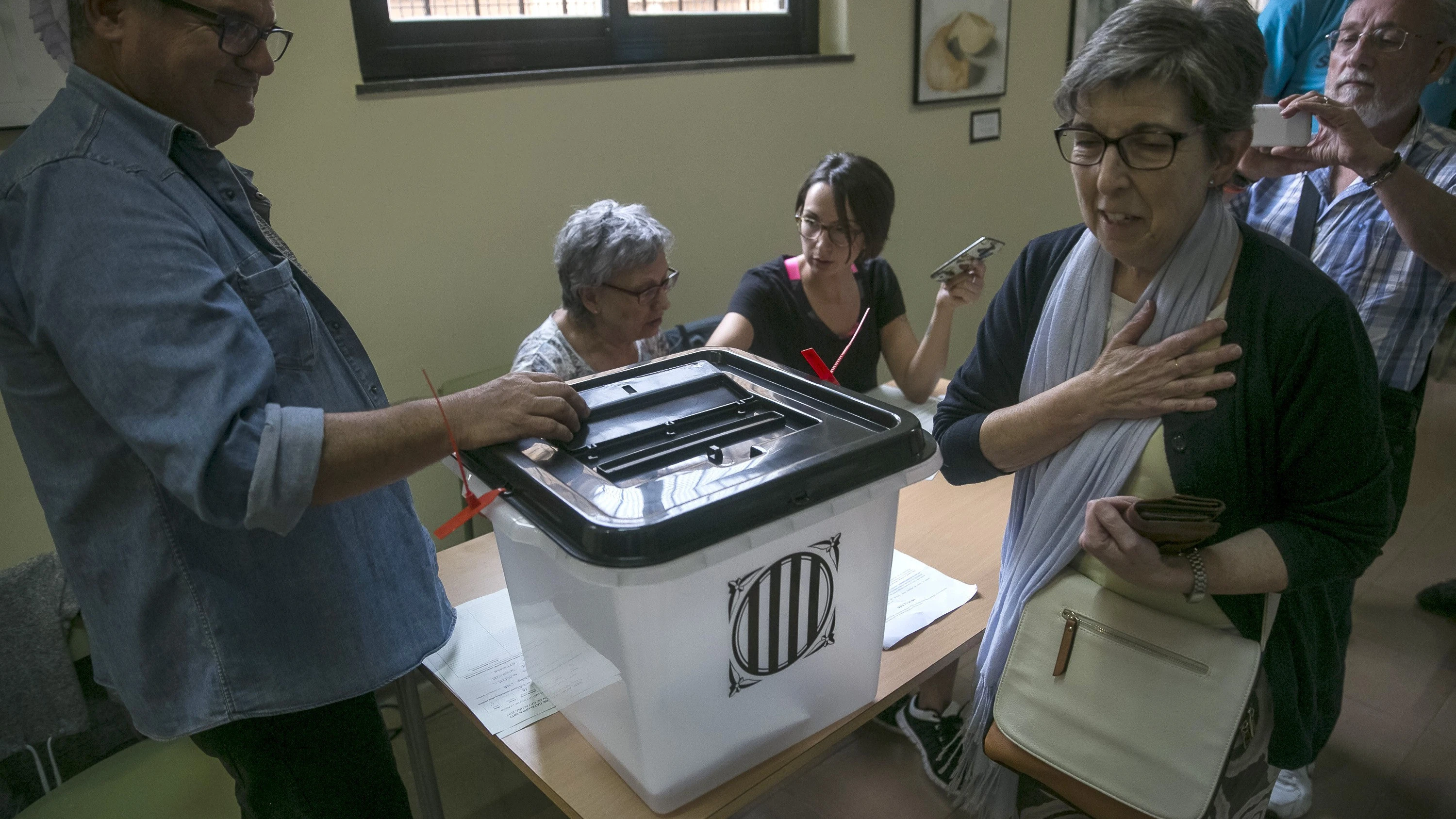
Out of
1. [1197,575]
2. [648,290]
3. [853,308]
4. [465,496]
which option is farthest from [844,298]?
[465,496]

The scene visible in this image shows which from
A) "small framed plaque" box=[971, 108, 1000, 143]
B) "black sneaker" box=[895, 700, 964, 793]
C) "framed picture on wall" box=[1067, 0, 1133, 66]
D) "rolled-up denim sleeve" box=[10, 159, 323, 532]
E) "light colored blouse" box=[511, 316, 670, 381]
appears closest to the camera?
"rolled-up denim sleeve" box=[10, 159, 323, 532]

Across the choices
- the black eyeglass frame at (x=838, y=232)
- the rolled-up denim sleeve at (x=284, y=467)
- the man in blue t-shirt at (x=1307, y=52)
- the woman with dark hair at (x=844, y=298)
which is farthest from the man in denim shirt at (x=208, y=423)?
the man in blue t-shirt at (x=1307, y=52)

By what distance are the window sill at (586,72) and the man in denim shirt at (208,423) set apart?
1.13 meters

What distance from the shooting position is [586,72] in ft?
7.76

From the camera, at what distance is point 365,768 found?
115 cm

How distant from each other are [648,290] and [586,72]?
84cm

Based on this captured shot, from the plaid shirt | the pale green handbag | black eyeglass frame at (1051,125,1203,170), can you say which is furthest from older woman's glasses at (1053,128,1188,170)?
the plaid shirt

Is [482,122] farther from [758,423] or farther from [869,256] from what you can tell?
[758,423]

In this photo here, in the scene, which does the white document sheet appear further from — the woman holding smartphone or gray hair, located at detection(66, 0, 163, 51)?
gray hair, located at detection(66, 0, 163, 51)

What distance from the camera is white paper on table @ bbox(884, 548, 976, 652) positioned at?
1.27 metres

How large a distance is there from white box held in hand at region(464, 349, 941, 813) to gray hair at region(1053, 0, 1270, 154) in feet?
1.50

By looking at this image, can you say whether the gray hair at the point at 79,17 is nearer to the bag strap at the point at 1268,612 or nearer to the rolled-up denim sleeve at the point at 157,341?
the rolled-up denim sleeve at the point at 157,341

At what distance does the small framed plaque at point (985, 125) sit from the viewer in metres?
3.45

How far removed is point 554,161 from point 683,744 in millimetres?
1826
